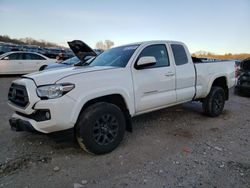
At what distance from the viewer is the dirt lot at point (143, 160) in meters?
3.03

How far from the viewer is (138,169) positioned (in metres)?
3.32

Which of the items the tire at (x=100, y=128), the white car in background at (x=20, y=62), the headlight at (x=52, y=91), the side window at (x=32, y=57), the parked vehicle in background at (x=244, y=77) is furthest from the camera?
the side window at (x=32, y=57)

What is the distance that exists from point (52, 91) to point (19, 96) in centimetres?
68

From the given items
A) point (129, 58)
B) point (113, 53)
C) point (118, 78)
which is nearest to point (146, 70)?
point (129, 58)

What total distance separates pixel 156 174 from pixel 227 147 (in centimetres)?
171

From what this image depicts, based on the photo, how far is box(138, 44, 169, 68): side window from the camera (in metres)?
4.60

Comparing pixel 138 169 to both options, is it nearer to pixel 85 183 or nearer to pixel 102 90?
pixel 85 183

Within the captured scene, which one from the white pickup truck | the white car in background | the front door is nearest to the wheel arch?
the white pickup truck

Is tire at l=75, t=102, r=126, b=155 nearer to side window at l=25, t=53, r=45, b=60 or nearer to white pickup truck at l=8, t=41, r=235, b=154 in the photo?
white pickup truck at l=8, t=41, r=235, b=154

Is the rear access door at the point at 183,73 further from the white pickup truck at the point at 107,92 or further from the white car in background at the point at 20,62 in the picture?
the white car in background at the point at 20,62

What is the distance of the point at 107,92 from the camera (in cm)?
371

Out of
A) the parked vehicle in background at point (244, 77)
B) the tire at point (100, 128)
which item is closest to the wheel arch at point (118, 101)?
the tire at point (100, 128)

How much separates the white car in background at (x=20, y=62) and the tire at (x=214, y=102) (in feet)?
38.7

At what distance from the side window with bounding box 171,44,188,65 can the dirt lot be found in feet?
4.90
